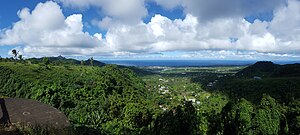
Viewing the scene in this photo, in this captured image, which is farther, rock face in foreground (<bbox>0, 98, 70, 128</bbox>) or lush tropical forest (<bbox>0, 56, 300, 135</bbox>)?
lush tropical forest (<bbox>0, 56, 300, 135</bbox>)

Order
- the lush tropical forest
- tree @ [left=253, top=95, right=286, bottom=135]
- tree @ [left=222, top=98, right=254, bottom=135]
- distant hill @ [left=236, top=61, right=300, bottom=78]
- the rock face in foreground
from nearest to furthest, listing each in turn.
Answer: the rock face in foreground → the lush tropical forest → tree @ [left=253, top=95, right=286, bottom=135] → tree @ [left=222, top=98, right=254, bottom=135] → distant hill @ [left=236, top=61, right=300, bottom=78]

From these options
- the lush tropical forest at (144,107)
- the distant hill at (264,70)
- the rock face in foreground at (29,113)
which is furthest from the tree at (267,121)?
the distant hill at (264,70)

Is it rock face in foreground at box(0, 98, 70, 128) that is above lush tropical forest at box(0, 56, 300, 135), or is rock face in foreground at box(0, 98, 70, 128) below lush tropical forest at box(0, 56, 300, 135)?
above

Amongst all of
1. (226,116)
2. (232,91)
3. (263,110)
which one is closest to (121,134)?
(226,116)

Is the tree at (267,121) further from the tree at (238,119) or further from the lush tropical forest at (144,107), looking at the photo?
the tree at (238,119)

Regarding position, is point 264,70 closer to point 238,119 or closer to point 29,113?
point 238,119

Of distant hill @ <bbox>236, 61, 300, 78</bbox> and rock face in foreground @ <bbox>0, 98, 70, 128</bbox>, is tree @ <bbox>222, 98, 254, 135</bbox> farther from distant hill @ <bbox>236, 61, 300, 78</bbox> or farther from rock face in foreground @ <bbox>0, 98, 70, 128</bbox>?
distant hill @ <bbox>236, 61, 300, 78</bbox>

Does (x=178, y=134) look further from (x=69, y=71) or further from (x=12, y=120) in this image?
(x=69, y=71)

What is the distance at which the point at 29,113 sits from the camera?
8016mm

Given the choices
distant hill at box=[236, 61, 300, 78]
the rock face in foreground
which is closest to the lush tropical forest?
the rock face in foreground

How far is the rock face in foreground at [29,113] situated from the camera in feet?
24.5

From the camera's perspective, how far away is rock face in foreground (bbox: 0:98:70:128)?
24.5 ft

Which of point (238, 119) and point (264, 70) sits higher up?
point (264, 70)

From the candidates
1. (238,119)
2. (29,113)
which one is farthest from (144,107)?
(29,113)
